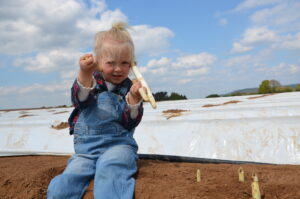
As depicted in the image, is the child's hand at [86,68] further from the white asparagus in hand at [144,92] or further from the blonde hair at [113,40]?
the white asparagus in hand at [144,92]

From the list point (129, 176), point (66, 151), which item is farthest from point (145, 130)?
point (129, 176)

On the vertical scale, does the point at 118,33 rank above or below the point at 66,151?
above

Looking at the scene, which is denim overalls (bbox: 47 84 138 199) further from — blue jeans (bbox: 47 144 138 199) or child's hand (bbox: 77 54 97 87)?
child's hand (bbox: 77 54 97 87)

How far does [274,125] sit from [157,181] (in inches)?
37.2

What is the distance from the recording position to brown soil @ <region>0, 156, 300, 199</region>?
101 cm

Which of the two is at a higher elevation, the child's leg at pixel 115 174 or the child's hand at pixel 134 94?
the child's hand at pixel 134 94

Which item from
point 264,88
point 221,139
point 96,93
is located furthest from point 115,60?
point 264,88

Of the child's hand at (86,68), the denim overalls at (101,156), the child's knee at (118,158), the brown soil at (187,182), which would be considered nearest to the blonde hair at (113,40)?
the child's hand at (86,68)

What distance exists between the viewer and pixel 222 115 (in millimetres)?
2400

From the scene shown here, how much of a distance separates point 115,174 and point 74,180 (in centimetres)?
19

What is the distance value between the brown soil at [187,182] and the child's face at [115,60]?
52 cm

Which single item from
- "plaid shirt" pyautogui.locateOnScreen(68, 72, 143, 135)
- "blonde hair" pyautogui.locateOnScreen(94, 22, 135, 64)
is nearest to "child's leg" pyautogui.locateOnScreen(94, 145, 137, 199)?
"plaid shirt" pyautogui.locateOnScreen(68, 72, 143, 135)

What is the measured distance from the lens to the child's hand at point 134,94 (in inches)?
51.4

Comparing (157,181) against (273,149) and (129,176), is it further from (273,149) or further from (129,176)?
(273,149)
